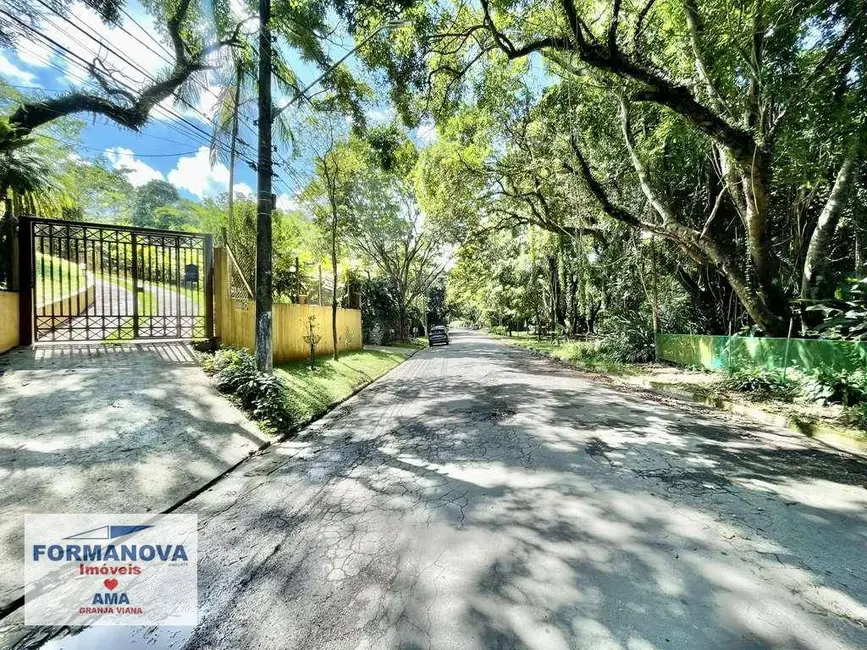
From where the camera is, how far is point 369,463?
450 centimetres

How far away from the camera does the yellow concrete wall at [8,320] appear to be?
236 inches

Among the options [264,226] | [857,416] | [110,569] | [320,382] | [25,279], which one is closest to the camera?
[110,569]

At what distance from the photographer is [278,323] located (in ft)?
34.8

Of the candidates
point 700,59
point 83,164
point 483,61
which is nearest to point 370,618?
point 700,59

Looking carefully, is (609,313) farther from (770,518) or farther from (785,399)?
(770,518)

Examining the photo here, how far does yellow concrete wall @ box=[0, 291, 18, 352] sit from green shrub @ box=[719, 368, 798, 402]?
1354 cm

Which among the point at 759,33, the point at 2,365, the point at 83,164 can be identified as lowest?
the point at 2,365

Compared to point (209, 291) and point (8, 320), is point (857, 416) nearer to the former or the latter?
point (209, 291)

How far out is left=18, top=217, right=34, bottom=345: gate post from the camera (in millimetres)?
6383

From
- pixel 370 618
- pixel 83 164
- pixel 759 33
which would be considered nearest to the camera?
pixel 370 618

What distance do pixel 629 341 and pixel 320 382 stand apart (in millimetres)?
11642

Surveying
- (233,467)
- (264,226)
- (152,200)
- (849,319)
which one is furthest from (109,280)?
(152,200)

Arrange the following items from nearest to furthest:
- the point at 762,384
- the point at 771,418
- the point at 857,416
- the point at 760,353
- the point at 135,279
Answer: the point at 857,416
the point at 771,418
the point at 135,279
the point at 762,384
the point at 760,353

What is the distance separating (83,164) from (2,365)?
85.4 feet
